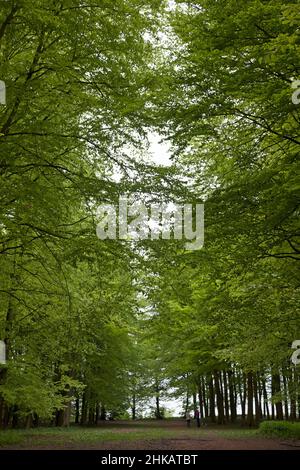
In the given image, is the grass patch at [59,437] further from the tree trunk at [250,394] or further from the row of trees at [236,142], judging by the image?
the tree trunk at [250,394]

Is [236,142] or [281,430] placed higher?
[236,142]

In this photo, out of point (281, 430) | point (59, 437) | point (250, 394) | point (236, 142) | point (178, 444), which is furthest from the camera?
point (250, 394)

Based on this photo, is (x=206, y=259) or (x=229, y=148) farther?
(x=229, y=148)

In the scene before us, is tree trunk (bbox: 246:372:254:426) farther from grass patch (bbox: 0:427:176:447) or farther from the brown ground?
the brown ground

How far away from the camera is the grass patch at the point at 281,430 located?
1793 centimetres

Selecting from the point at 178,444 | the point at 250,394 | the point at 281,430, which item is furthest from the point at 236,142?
the point at 250,394

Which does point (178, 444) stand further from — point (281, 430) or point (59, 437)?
point (281, 430)

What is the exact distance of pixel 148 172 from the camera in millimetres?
8555

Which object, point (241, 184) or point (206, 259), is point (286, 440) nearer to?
point (206, 259)

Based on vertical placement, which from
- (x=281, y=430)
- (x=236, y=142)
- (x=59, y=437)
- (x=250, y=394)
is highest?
(x=236, y=142)

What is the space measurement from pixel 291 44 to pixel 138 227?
4035 millimetres

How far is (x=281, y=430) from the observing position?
18547 millimetres

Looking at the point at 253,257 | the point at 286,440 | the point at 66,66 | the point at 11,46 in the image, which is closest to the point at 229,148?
the point at 253,257

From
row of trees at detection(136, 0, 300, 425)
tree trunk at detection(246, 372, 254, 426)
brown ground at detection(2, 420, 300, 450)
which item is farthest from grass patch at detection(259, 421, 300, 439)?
row of trees at detection(136, 0, 300, 425)
